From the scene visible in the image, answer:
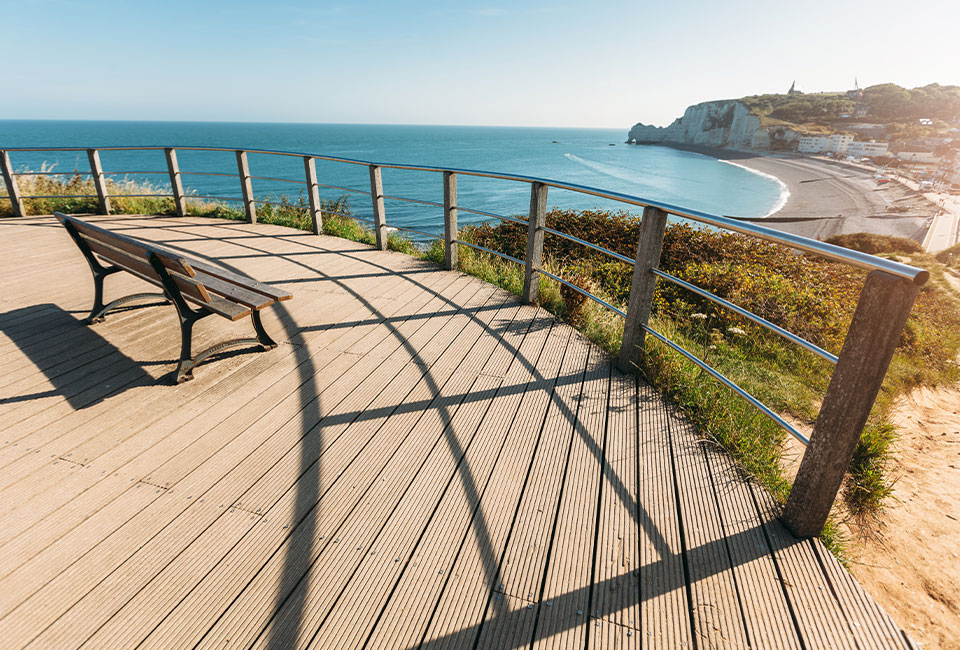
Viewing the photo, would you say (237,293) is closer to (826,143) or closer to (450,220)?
(450,220)

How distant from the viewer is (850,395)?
1.64 meters

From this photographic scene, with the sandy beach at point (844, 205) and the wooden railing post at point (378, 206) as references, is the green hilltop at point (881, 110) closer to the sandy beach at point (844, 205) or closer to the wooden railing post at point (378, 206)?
the sandy beach at point (844, 205)

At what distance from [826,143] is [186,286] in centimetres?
10140

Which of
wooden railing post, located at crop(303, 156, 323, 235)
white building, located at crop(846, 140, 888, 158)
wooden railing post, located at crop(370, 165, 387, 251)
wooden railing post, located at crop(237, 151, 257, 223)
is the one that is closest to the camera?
wooden railing post, located at crop(370, 165, 387, 251)

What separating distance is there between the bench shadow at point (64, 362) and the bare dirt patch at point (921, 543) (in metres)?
4.01

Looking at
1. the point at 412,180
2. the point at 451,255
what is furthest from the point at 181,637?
the point at 412,180

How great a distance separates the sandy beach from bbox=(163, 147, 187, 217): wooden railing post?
35.4 meters

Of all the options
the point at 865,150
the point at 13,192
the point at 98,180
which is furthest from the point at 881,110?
the point at 13,192

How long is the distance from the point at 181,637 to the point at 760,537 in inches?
83.2

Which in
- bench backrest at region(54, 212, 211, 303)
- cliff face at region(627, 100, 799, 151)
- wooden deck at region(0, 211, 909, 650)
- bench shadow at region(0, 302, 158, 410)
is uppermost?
cliff face at region(627, 100, 799, 151)

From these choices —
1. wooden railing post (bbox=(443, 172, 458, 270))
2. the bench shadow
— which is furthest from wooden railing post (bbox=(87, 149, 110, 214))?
wooden railing post (bbox=(443, 172, 458, 270))

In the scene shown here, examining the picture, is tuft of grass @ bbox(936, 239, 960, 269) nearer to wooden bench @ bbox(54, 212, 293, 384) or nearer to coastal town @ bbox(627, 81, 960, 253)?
coastal town @ bbox(627, 81, 960, 253)

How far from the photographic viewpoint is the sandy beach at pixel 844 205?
3669 cm

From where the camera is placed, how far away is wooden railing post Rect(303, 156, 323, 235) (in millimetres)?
6230
